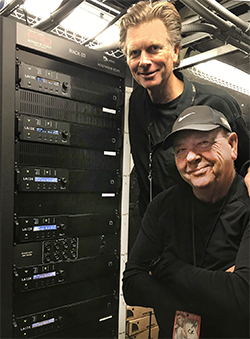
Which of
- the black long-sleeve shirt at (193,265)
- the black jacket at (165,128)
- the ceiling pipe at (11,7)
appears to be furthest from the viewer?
the ceiling pipe at (11,7)

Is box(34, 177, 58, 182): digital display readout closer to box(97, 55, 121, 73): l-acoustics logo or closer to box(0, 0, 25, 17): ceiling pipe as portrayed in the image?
box(97, 55, 121, 73): l-acoustics logo

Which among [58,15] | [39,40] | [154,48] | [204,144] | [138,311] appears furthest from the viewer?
[58,15]

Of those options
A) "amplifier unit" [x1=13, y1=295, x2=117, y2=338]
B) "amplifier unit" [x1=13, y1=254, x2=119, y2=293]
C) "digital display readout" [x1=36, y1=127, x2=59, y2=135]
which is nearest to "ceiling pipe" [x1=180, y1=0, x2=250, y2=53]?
"digital display readout" [x1=36, y1=127, x2=59, y2=135]

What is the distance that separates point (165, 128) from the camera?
1.16 metres

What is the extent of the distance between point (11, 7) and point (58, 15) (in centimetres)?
28

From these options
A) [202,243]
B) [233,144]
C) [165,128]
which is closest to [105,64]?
[165,128]

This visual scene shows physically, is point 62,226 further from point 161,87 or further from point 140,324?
point 161,87

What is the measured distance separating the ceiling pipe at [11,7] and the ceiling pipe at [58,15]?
0.48 feet

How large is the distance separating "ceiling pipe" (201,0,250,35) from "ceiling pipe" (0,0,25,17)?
109cm

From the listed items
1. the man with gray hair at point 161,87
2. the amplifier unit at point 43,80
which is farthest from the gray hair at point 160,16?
the amplifier unit at point 43,80

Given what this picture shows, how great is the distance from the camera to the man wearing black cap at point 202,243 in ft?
3.11

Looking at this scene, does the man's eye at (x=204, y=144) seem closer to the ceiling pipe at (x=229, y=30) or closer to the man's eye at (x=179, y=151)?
the man's eye at (x=179, y=151)

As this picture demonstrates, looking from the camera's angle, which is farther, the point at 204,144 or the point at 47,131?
the point at 47,131

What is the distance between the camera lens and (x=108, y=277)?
1930 millimetres
